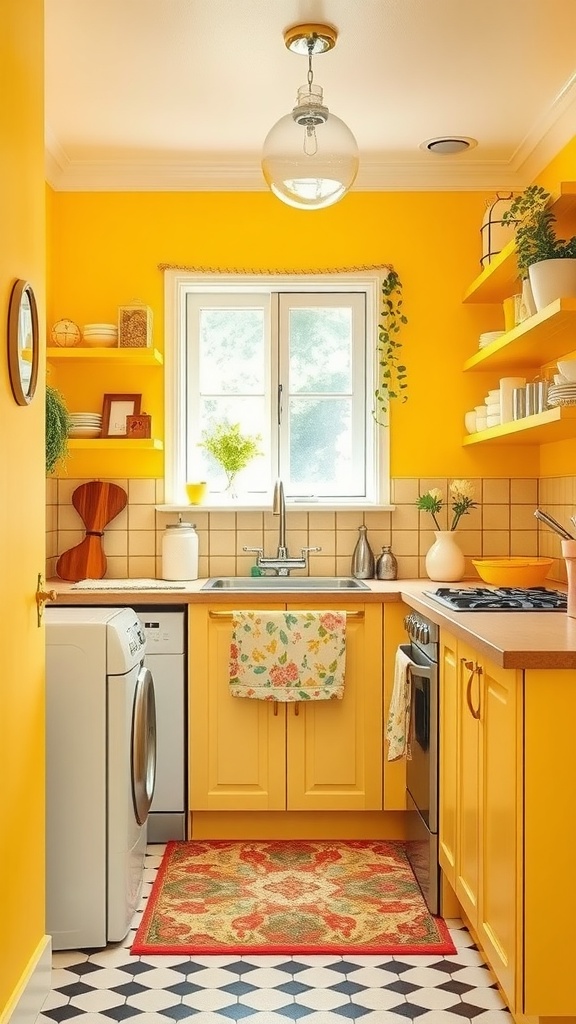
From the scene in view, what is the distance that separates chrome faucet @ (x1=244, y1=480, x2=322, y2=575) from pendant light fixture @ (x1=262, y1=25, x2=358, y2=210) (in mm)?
1529

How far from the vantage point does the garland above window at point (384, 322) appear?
4215 millimetres

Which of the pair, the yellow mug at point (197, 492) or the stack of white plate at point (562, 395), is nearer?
the stack of white plate at point (562, 395)

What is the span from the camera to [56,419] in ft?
9.70

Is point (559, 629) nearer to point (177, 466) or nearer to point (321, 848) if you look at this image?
point (321, 848)

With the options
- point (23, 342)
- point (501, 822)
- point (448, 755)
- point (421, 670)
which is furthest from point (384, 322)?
point (501, 822)

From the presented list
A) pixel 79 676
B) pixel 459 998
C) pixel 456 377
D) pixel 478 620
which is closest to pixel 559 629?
pixel 478 620

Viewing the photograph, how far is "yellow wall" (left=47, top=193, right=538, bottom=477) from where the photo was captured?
424cm

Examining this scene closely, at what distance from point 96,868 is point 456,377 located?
8.36ft

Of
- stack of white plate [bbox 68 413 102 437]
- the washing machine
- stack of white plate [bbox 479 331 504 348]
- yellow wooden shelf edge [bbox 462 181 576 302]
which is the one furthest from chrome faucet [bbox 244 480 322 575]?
the washing machine

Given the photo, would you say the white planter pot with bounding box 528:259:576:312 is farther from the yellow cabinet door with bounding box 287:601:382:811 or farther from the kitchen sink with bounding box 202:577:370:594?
the kitchen sink with bounding box 202:577:370:594

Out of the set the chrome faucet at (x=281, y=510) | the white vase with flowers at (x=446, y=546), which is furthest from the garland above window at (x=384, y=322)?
the chrome faucet at (x=281, y=510)

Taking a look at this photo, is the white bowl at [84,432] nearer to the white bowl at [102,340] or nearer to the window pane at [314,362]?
the white bowl at [102,340]

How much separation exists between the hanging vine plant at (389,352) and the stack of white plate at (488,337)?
38 centimetres

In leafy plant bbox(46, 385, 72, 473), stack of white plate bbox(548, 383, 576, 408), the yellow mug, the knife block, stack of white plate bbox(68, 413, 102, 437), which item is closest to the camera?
the knife block
